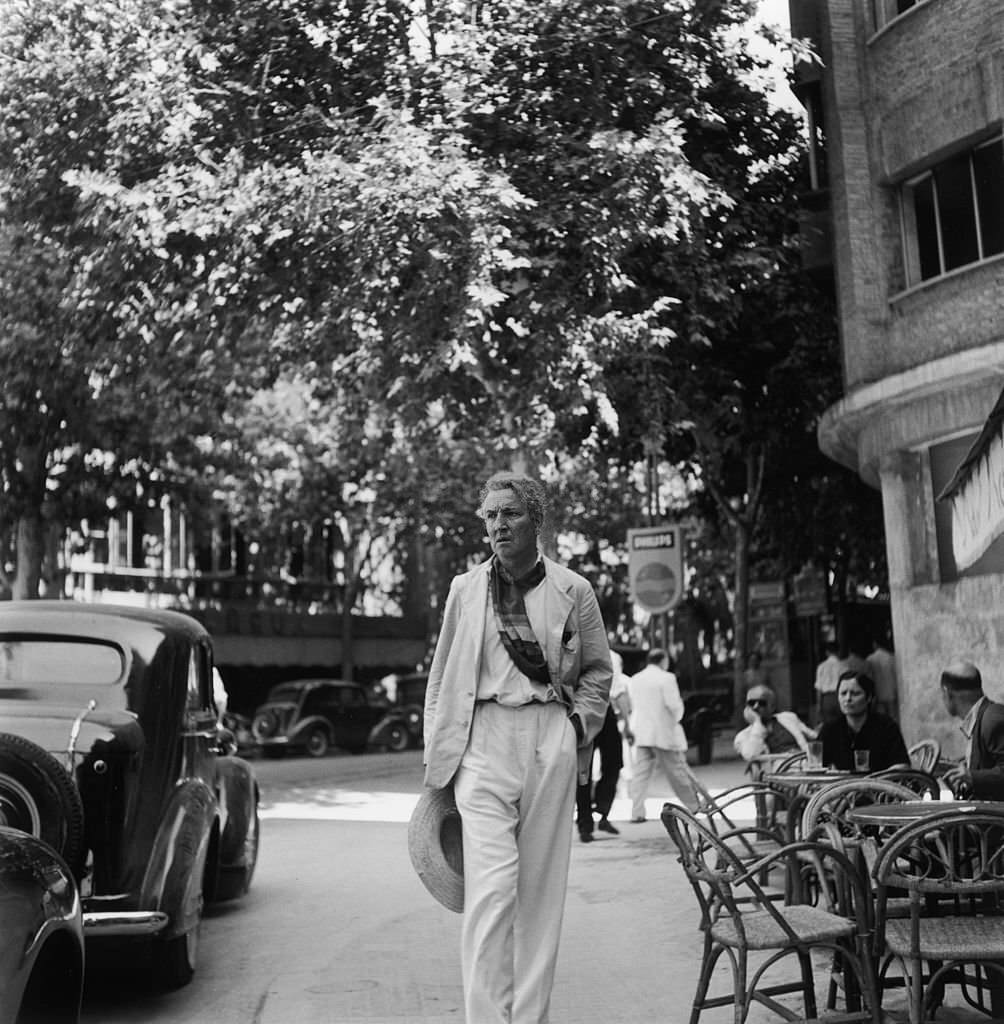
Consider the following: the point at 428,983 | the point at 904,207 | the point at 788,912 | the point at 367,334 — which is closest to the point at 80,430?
the point at 367,334

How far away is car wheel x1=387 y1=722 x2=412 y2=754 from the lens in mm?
32781

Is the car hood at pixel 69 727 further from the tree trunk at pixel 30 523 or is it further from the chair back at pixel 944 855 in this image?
the tree trunk at pixel 30 523

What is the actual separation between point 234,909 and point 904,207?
34.4 ft

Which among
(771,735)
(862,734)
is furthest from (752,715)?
(862,734)

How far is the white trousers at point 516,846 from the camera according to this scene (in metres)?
4.66

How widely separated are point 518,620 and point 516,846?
2.41 feet

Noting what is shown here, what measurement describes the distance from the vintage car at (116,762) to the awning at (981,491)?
5784 millimetres

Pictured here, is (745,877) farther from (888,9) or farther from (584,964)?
(888,9)

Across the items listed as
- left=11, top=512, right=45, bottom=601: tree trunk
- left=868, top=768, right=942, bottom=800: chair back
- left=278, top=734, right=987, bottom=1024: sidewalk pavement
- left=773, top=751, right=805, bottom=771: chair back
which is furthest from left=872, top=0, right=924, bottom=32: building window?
left=11, top=512, right=45, bottom=601: tree trunk

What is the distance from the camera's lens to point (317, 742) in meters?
31.2

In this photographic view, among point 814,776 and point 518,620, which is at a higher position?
point 518,620

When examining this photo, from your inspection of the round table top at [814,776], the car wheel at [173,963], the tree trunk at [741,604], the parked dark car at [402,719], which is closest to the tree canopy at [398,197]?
the round table top at [814,776]

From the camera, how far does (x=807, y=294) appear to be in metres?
20.8

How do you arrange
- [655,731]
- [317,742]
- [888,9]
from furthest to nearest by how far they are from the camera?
[317,742]
[888,9]
[655,731]
